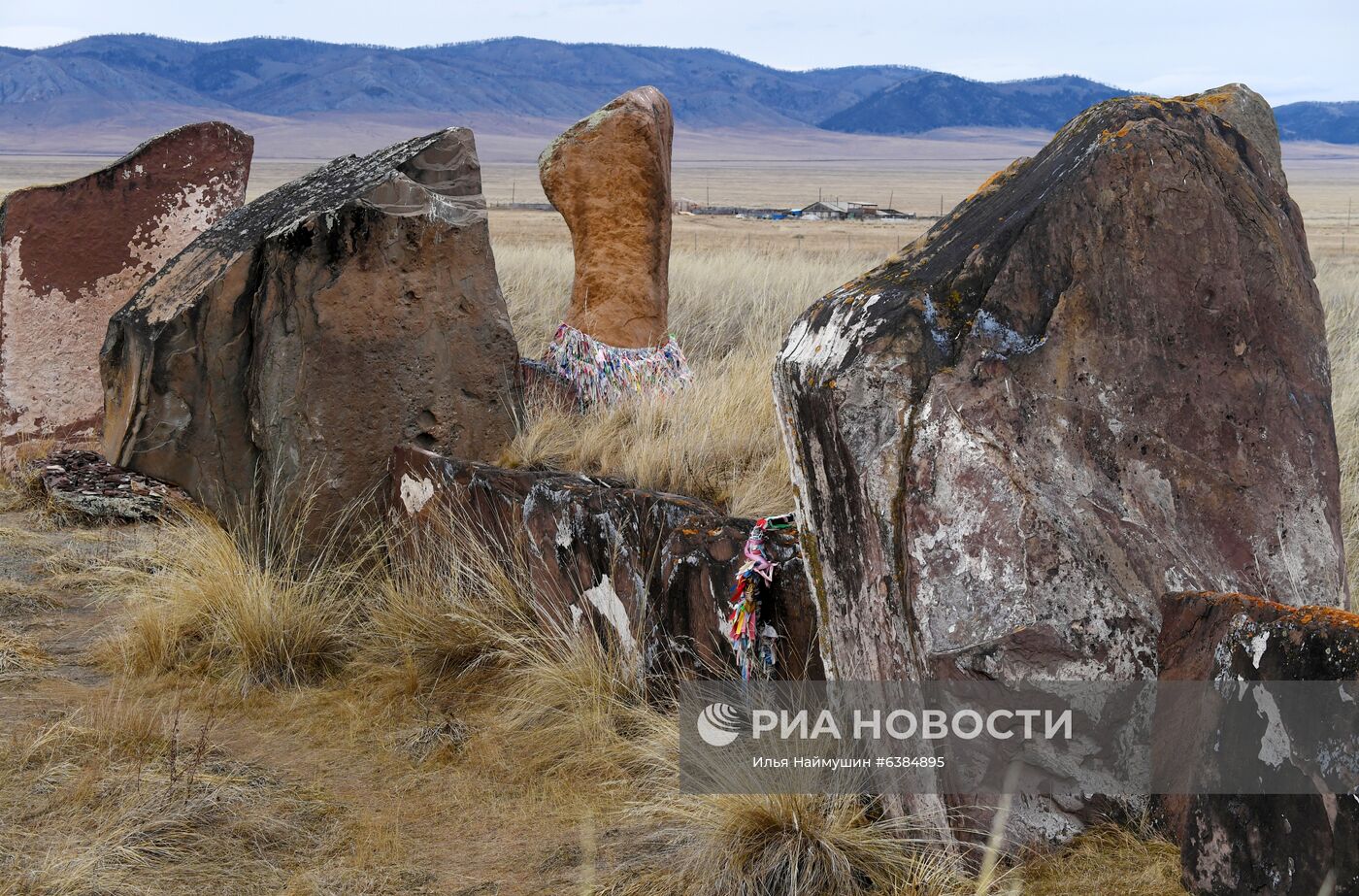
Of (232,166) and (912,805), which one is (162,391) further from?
(912,805)

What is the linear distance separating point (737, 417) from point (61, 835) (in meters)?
3.29

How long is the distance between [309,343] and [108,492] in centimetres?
181

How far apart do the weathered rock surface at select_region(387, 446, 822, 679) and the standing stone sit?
45 cm

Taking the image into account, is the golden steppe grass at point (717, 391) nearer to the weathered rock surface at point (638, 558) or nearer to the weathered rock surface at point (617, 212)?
the weathered rock surface at point (617, 212)

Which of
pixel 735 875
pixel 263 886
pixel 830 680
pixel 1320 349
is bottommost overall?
pixel 263 886

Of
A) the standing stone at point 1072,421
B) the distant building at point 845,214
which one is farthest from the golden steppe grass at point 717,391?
the distant building at point 845,214

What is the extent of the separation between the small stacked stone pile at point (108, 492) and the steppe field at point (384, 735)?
0.12m

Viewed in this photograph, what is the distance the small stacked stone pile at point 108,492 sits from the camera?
6035mm

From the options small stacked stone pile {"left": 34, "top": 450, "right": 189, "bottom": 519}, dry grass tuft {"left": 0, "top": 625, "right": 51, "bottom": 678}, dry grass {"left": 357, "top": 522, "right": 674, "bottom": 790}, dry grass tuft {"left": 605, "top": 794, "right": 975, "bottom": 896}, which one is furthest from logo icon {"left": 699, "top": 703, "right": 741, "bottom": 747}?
small stacked stone pile {"left": 34, "top": 450, "right": 189, "bottom": 519}

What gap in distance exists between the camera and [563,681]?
389 centimetres

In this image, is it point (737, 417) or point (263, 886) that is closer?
point (263, 886)

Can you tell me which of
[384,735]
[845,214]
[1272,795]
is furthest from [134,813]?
[845,214]

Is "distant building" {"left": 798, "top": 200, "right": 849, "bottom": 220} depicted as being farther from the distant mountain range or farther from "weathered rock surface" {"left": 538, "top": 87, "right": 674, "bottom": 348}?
the distant mountain range

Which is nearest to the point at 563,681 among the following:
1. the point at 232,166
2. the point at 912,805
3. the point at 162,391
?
the point at 912,805
